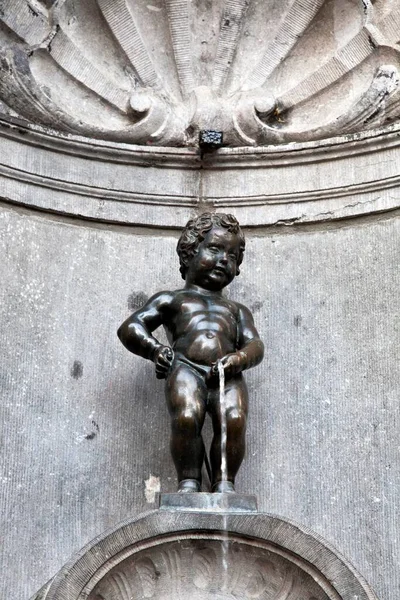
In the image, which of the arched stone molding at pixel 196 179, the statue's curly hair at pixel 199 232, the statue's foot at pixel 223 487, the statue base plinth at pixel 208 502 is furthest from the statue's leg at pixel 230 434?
the arched stone molding at pixel 196 179

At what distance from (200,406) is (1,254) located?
46.2 inches

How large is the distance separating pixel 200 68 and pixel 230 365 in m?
1.84

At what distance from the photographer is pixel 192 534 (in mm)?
4703

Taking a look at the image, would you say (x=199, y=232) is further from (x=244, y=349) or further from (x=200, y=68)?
→ (x=200, y=68)

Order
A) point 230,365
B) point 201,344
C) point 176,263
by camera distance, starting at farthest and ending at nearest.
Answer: point 176,263 < point 201,344 < point 230,365

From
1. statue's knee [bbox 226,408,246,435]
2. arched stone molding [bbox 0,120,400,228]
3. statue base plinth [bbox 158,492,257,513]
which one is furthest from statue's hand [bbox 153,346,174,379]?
arched stone molding [bbox 0,120,400,228]

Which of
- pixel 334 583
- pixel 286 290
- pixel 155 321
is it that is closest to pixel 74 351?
pixel 155 321

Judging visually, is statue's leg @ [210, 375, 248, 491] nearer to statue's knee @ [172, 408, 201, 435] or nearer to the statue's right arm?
statue's knee @ [172, 408, 201, 435]

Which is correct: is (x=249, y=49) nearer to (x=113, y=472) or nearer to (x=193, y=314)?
(x=193, y=314)

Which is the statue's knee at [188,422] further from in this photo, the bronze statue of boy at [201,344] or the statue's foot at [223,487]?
the statue's foot at [223,487]

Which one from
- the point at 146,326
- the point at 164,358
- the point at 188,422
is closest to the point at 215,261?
the point at 146,326

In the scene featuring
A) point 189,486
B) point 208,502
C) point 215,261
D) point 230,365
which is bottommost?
point 208,502

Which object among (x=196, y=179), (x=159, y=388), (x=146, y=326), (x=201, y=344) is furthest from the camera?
(x=196, y=179)

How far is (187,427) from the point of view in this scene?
503 centimetres
